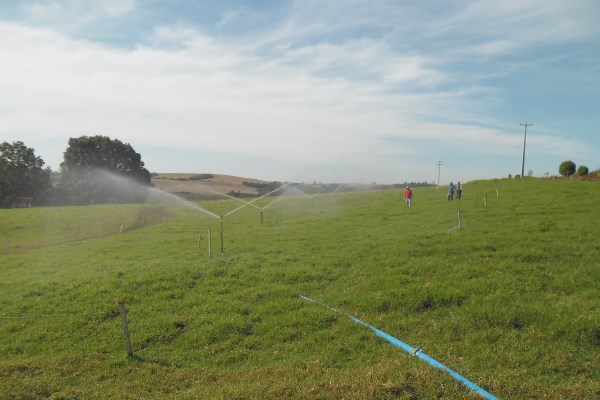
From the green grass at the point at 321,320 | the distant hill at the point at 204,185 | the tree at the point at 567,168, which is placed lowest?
the green grass at the point at 321,320

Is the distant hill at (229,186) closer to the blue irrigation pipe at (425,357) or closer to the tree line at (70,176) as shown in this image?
the tree line at (70,176)

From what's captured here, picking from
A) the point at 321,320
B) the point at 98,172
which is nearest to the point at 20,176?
the point at 98,172

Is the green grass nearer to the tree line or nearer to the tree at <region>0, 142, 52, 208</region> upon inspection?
the tree line

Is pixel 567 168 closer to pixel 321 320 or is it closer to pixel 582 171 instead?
pixel 582 171

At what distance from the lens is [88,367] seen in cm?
1040

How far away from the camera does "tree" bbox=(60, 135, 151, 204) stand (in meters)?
80.4

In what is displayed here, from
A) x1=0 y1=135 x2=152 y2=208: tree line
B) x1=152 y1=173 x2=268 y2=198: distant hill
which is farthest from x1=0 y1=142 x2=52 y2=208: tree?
x1=152 y1=173 x2=268 y2=198: distant hill

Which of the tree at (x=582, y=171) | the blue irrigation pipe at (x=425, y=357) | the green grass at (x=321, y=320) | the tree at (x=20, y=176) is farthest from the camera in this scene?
the tree at (x=20, y=176)

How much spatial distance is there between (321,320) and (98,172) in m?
80.7

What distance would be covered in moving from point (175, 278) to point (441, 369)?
463 inches

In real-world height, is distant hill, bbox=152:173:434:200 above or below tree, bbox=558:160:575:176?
below

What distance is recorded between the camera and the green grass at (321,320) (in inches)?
332

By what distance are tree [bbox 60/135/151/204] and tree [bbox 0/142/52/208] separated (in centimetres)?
577

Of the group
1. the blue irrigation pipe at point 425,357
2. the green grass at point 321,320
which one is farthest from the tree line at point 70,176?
the blue irrigation pipe at point 425,357
